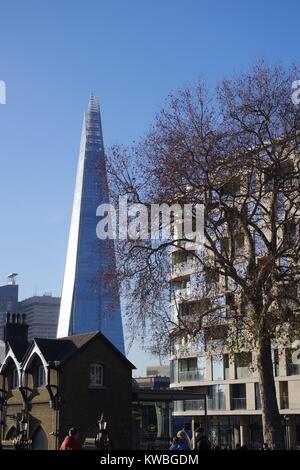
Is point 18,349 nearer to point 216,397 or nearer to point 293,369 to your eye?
point 216,397

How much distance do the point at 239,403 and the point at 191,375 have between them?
7890mm

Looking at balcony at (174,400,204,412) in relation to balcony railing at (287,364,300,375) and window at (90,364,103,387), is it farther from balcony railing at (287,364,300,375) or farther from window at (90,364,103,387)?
window at (90,364,103,387)

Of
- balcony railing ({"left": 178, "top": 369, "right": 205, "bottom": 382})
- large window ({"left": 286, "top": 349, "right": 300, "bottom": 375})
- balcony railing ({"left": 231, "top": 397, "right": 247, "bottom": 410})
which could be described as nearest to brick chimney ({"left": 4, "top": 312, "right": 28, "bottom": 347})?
balcony railing ({"left": 178, "top": 369, "right": 205, "bottom": 382})

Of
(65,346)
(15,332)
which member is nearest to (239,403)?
(65,346)

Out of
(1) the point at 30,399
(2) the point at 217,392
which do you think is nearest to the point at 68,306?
(2) the point at 217,392

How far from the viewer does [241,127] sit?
112 feet

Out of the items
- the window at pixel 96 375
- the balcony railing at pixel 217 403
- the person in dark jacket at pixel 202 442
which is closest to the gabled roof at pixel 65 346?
the window at pixel 96 375

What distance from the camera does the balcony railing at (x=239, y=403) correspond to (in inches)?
2653

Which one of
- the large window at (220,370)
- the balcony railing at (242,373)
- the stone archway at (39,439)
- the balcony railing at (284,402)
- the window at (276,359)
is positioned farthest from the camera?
the large window at (220,370)

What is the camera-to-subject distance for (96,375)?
53906 millimetres

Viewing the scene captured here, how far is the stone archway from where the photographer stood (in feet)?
172

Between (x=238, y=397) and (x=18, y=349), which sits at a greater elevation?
(x=18, y=349)

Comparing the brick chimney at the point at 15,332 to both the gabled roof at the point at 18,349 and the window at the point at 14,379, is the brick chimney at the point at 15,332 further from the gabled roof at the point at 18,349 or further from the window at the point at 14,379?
the window at the point at 14,379
